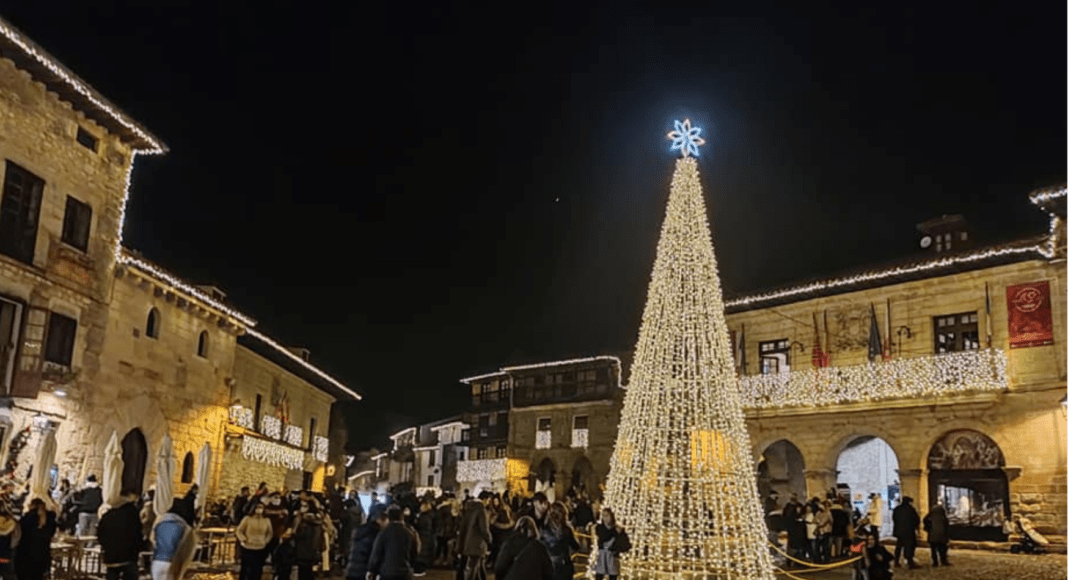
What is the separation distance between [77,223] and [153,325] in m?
3.92

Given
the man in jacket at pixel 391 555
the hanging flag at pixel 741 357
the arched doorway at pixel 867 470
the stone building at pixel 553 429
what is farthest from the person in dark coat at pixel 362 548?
the stone building at pixel 553 429

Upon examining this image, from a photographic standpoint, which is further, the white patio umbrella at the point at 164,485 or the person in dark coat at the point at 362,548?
the white patio umbrella at the point at 164,485

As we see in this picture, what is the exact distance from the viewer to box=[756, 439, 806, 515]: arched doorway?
1214 inches

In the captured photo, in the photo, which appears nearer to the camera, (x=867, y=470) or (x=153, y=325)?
(x=153, y=325)

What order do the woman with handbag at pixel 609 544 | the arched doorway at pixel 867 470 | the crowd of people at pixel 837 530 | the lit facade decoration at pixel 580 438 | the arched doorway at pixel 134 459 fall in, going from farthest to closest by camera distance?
1. the lit facade decoration at pixel 580 438
2. the arched doorway at pixel 867 470
3. the arched doorway at pixel 134 459
4. the crowd of people at pixel 837 530
5. the woman with handbag at pixel 609 544

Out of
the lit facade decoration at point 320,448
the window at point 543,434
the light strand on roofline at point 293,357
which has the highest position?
the light strand on roofline at point 293,357

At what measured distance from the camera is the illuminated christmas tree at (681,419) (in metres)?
13.0

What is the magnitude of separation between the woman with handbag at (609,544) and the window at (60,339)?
41.1ft

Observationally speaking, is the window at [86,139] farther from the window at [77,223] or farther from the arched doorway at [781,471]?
the arched doorway at [781,471]

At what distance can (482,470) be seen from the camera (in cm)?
5128

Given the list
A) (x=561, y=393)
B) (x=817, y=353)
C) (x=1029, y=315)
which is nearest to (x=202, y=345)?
(x=817, y=353)

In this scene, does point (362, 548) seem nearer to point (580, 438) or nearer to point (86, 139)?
point (86, 139)

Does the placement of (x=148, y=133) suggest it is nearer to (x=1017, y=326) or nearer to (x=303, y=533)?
(x=303, y=533)

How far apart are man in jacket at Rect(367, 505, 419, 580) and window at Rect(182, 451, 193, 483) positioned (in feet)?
53.4
